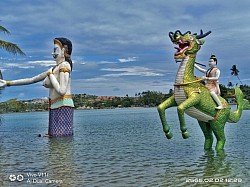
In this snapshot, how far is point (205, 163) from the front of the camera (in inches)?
345

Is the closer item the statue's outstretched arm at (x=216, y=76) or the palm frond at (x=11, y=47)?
the statue's outstretched arm at (x=216, y=76)

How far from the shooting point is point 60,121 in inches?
555

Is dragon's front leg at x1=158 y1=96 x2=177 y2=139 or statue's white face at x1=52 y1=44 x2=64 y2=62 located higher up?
statue's white face at x1=52 y1=44 x2=64 y2=62

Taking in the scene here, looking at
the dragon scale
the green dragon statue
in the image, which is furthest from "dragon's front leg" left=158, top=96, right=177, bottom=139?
the dragon scale

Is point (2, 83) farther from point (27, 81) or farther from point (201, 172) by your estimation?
point (201, 172)

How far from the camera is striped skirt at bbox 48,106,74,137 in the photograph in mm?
13930

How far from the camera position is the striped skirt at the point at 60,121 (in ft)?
45.7

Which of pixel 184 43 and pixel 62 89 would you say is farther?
pixel 62 89

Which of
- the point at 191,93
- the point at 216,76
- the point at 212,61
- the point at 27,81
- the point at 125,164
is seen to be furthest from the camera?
the point at 27,81

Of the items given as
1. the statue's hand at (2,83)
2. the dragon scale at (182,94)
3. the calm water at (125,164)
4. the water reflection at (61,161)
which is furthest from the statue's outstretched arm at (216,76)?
the statue's hand at (2,83)

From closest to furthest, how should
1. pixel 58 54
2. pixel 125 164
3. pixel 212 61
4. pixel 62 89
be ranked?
pixel 125 164
pixel 212 61
pixel 62 89
pixel 58 54

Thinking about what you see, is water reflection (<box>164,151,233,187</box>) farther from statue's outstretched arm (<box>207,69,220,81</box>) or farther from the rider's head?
the rider's head

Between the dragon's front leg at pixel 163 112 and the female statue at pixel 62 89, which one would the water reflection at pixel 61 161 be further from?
the dragon's front leg at pixel 163 112

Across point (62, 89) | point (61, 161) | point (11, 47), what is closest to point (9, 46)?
point (11, 47)
